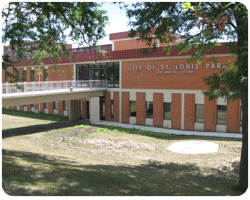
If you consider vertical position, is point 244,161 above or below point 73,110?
above

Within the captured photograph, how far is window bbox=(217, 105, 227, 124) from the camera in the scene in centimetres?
2020

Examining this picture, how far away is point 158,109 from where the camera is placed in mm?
23062

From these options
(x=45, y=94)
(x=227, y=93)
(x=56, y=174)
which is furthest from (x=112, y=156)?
(x=45, y=94)

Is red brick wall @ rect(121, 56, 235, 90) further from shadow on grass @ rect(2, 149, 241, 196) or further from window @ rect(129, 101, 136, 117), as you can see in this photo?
shadow on grass @ rect(2, 149, 241, 196)

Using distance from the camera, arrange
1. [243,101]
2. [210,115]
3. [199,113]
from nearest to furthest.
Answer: [243,101]
[210,115]
[199,113]

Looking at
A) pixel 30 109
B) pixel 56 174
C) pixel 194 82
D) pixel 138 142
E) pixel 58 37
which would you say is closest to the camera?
pixel 56 174

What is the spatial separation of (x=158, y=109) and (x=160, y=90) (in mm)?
1745

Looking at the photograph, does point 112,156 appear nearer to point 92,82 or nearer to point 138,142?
point 138,142

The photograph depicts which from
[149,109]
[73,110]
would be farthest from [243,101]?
[73,110]

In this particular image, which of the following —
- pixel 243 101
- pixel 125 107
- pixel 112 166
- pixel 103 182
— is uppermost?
pixel 243 101

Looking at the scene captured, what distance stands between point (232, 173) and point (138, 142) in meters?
7.01

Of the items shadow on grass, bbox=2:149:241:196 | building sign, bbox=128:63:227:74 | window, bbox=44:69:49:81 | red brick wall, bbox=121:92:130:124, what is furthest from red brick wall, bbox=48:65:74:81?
shadow on grass, bbox=2:149:241:196

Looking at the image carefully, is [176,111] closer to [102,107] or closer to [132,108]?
[132,108]

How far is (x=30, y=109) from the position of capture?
1353 inches
